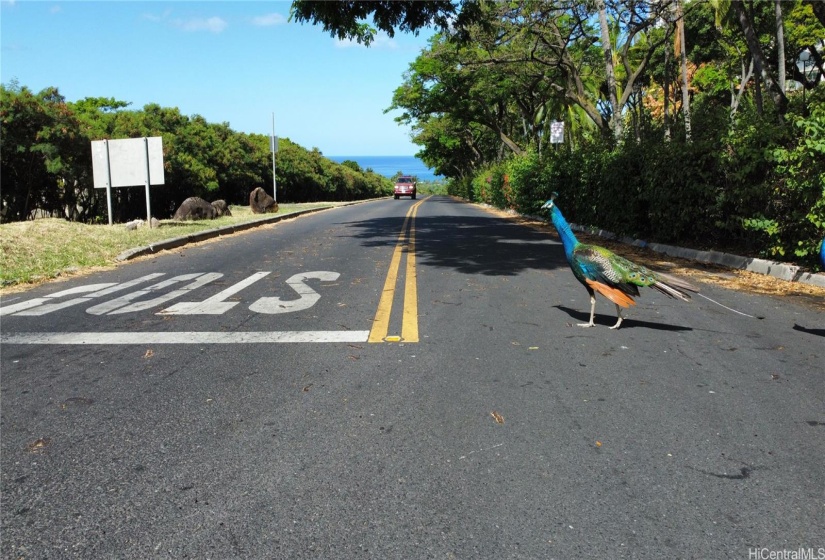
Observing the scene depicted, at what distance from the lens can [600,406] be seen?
3602mm

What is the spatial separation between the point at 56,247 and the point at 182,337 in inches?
275

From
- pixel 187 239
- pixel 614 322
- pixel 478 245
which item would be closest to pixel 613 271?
pixel 614 322

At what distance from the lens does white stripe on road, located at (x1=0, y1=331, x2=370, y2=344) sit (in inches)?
201

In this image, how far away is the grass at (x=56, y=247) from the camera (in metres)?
8.73

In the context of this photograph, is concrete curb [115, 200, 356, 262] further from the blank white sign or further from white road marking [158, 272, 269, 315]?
white road marking [158, 272, 269, 315]

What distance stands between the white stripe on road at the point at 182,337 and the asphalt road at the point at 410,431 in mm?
36

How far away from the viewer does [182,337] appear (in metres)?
5.22

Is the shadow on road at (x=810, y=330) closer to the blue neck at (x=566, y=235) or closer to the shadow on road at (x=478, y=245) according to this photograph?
the blue neck at (x=566, y=235)

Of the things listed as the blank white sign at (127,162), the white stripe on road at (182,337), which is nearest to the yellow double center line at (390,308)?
the white stripe on road at (182,337)

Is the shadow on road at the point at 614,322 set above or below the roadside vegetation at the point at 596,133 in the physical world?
below

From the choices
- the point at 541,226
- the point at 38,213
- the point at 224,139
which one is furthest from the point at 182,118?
the point at 541,226

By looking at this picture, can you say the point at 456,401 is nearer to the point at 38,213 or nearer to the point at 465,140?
the point at 38,213

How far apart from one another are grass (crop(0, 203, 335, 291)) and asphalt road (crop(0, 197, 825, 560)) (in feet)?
8.72

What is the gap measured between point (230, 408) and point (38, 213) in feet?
49.7
